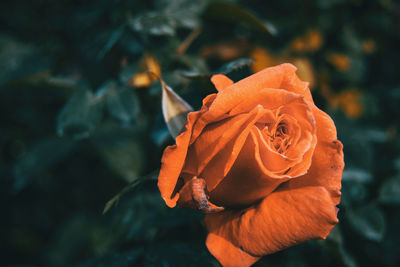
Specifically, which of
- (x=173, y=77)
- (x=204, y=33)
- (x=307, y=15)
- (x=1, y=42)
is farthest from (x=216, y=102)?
(x=307, y=15)

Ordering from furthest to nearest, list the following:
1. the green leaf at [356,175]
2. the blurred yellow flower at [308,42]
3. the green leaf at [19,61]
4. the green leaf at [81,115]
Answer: the blurred yellow flower at [308,42] < the green leaf at [19,61] < the green leaf at [356,175] < the green leaf at [81,115]

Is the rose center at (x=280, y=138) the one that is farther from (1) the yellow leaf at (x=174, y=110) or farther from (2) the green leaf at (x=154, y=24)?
(2) the green leaf at (x=154, y=24)

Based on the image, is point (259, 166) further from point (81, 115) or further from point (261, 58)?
point (261, 58)

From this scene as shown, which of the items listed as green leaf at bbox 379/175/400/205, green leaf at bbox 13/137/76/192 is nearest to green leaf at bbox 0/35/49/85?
green leaf at bbox 13/137/76/192

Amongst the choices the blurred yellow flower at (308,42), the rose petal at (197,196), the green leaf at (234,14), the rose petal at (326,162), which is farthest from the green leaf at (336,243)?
the blurred yellow flower at (308,42)

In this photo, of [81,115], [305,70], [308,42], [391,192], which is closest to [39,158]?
[81,115]

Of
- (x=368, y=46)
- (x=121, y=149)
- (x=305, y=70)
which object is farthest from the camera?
(x=368, y=46)

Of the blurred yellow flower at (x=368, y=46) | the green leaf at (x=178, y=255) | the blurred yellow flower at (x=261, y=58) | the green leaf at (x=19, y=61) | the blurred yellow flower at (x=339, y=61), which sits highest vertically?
the green leaf at (x=19, y=61)
